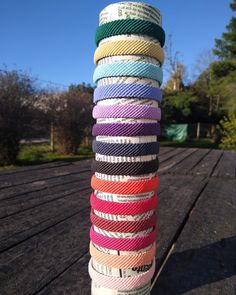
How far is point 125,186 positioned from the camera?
986mm

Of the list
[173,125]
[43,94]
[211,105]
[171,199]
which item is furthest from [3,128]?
[211,105]

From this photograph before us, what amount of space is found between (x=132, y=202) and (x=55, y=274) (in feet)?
1.63

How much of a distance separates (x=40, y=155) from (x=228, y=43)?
604 inches

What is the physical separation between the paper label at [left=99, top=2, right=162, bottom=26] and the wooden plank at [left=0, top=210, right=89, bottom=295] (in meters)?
1.00

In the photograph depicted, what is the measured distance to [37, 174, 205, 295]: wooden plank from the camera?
112 centimetres

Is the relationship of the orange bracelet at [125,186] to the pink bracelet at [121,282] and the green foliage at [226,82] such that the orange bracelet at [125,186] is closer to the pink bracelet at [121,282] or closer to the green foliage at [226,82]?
the pink bracelet at [121,282]

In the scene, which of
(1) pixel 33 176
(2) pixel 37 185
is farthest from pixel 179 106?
(2) pixel 37 185

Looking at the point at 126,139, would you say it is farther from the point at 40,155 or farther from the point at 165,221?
the point at 40,155

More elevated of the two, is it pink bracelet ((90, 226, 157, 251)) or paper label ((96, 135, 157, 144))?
paper label ((96, 135, 157, 144))

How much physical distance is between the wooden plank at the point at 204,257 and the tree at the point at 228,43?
19.5 m

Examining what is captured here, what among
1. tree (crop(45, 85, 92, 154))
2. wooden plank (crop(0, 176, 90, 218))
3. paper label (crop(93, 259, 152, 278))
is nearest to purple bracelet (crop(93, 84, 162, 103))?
paper label (crop(93, 259, 152, 278))

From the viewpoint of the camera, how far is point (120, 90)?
0.99 meters

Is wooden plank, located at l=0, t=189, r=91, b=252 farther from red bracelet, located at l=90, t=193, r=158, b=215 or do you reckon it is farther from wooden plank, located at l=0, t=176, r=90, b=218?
red bracelet, located at l=90, t=193, r=158, b=215

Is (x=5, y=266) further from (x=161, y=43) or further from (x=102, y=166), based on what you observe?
(x=161, y=43)
